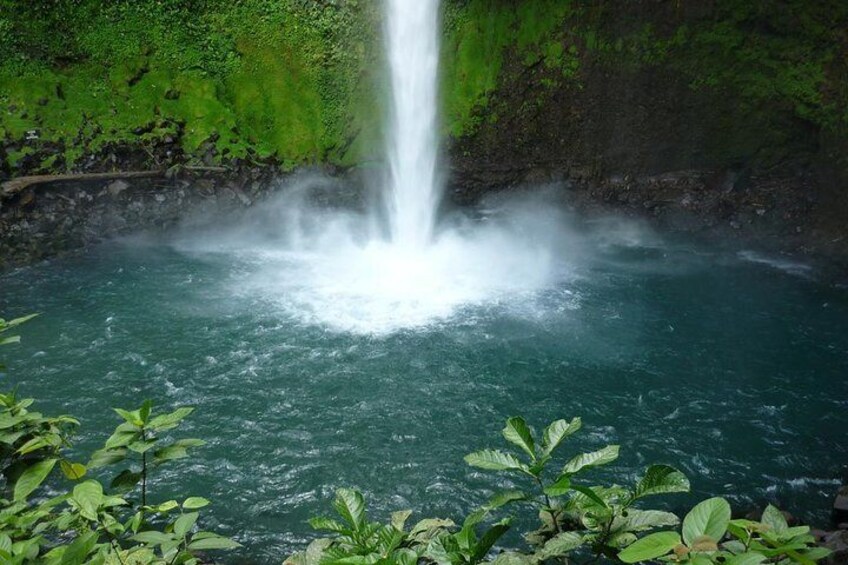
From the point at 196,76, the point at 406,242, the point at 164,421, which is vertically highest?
the point at 196,76

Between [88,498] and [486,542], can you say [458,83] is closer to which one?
[88,498]

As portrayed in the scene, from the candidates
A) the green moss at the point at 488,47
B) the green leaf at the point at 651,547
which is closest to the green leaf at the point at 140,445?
the green leaf at the point at 651,547

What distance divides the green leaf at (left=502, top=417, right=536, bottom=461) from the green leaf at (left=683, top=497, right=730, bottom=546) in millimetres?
717

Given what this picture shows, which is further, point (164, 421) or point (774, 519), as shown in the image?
point (164, 421)

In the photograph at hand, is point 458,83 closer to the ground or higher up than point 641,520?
higher up

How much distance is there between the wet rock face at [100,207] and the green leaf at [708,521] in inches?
658

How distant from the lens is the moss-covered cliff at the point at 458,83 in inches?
664

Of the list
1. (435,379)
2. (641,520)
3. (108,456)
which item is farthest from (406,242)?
(641,520)

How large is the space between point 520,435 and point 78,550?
6.43ft

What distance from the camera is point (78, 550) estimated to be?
2.43 metres

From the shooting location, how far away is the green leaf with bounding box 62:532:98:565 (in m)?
2.40

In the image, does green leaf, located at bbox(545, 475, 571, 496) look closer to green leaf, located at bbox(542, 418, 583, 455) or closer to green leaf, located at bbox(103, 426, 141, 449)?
green leaf, located at bbox(542, 418, 583, 455)

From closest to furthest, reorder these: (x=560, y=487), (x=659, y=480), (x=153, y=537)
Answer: (x=560, y=487), (x=659, y=480), (x=153, y=537)

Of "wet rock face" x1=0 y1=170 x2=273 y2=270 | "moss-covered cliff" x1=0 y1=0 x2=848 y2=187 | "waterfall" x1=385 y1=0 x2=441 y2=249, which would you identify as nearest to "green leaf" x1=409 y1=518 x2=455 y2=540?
"wet rock face" x1=0 y1=170 x2=273 y2=270
